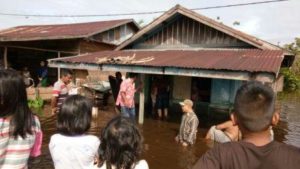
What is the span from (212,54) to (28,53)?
48.5ft

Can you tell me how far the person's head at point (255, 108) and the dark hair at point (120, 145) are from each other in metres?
0.84

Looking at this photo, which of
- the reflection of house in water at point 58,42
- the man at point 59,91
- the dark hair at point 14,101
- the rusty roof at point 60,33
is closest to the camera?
the dark hair at point 14,101

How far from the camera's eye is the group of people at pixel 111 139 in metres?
1.99

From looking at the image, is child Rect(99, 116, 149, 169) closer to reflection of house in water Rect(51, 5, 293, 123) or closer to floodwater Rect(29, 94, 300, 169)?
floodwater Rect(29, 94, 300, 169)

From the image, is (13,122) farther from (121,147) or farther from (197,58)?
(197,58)

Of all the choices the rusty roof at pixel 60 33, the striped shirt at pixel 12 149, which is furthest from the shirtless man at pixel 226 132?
the rusty roof at pixel 60 33

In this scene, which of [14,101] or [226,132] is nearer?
[14,101]

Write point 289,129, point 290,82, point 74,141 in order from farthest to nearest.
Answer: point 290,82 < point 289,129 < point 74,141

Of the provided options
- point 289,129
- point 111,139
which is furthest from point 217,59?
point 111,139

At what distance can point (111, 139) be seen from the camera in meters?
2.56

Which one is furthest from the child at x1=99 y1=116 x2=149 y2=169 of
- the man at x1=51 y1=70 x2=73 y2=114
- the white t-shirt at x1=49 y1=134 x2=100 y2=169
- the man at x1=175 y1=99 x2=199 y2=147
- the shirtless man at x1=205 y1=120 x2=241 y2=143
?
the man at x1=175 y1=99 x2=199 y2=147

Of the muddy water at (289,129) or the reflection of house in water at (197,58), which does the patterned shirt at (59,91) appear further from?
the muddy water at (289,129)

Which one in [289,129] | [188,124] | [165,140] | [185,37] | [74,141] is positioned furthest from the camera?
[185,37]

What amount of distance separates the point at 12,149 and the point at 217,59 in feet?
27.6
